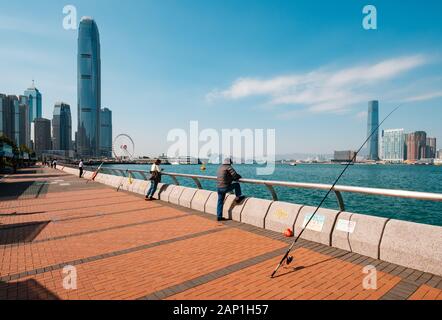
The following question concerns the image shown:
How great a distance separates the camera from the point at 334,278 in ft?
14.9

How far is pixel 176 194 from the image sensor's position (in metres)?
12.3

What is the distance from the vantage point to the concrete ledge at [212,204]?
9.88 m

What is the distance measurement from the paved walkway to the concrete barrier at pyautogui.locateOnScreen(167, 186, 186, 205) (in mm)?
3293

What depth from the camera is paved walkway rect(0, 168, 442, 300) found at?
4152 mm

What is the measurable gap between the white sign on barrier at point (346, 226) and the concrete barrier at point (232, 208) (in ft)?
10.6

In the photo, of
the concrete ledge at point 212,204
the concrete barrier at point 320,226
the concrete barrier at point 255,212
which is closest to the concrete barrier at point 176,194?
the concrete ledge at point 212,204

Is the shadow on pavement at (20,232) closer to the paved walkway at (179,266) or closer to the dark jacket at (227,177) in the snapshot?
the paved walkway at (179,266)

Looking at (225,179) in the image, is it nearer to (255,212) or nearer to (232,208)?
(232,208)

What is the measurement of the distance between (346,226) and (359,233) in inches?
12.7

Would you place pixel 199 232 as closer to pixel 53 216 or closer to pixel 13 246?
pixel 13 246

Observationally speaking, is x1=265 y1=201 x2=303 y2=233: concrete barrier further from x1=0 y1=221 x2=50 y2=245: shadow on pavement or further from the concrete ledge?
x1=0 y1=221 x2=50 y2=245: shadow on pavement
